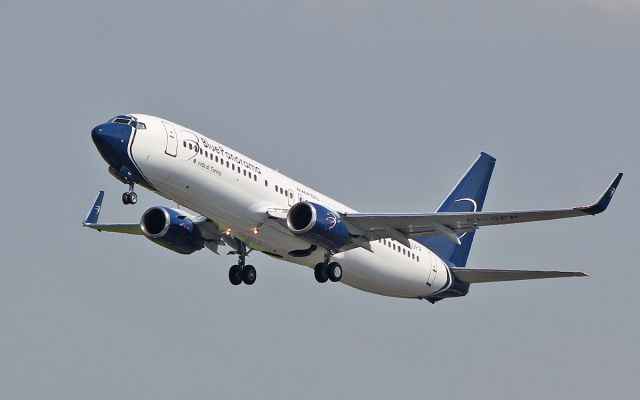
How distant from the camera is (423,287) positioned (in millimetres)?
63875

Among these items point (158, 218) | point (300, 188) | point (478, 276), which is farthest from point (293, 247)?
point (478, 276)

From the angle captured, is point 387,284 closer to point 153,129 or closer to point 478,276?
point 478,276

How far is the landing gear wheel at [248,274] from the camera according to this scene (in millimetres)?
61688

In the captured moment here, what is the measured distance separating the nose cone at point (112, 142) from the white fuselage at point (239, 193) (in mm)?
357

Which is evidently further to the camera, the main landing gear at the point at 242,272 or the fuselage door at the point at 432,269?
the fuselage door at the point at 432,269

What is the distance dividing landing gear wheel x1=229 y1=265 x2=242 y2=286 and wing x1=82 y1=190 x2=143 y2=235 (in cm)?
640

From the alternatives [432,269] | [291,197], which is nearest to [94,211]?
[291,197]

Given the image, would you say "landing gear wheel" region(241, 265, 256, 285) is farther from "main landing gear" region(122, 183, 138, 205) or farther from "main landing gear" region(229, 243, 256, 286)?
"main landing gear" region(122, 183, 138, 205)

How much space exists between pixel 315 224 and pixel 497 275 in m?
11.4

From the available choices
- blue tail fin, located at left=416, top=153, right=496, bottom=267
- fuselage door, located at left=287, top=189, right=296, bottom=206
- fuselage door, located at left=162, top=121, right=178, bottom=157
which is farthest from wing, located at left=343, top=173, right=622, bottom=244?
fuselage door, located at left=162, top=121, right=178, bottom=157

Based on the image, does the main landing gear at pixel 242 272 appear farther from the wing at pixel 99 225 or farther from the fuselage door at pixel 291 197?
the wing at pixel 99 225

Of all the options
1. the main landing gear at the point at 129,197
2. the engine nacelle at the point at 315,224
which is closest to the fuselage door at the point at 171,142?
the main landing gear at the point at 129,197

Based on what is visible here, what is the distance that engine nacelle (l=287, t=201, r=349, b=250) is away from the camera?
55562mm

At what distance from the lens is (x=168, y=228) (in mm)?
59438
